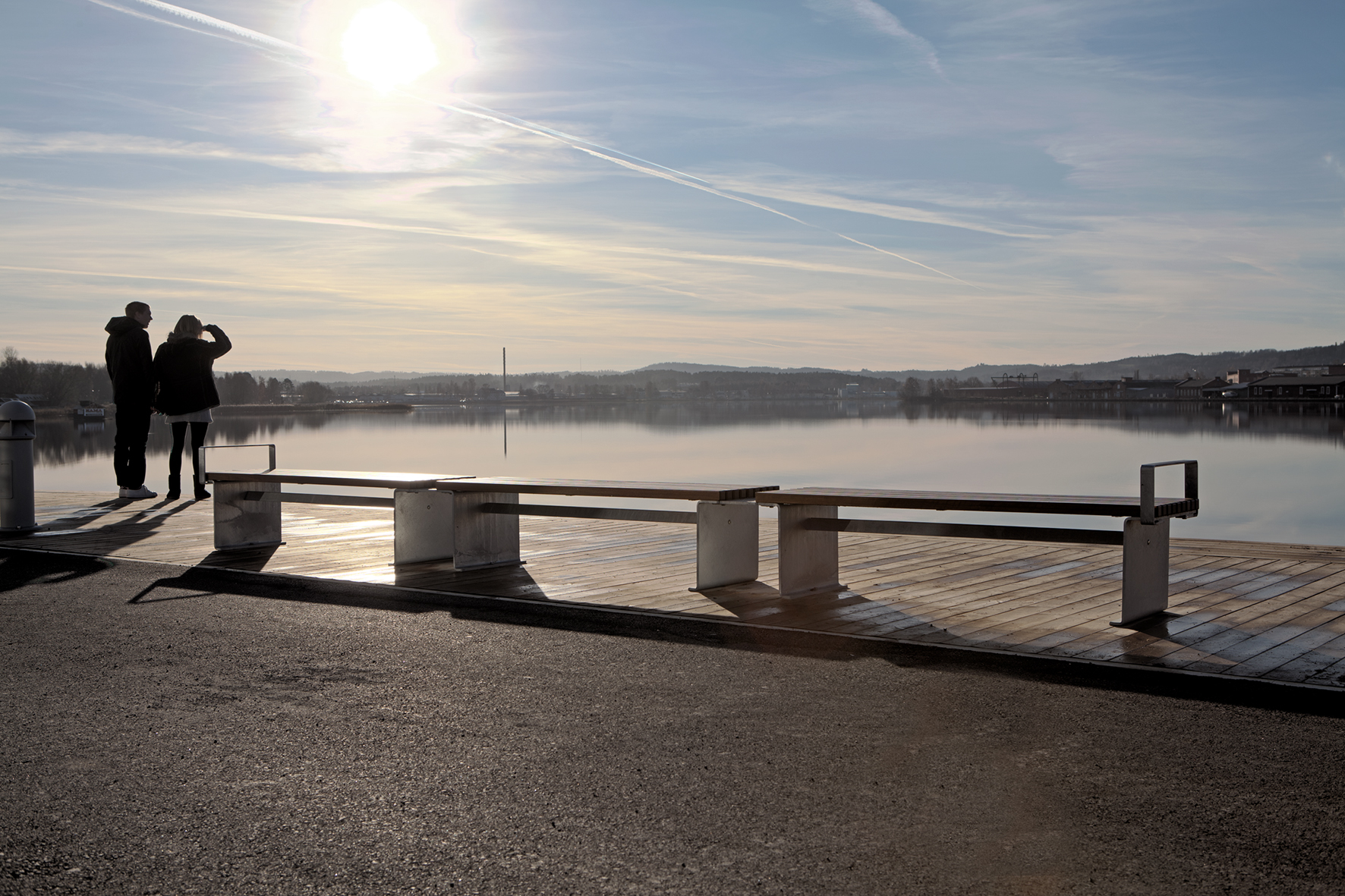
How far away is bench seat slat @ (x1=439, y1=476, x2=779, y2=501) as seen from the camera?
19.3 ft

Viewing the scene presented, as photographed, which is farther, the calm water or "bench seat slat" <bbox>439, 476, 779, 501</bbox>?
the calm water

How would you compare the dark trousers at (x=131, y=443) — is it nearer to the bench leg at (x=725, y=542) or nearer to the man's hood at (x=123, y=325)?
the man's hood at (x=123, y=325)

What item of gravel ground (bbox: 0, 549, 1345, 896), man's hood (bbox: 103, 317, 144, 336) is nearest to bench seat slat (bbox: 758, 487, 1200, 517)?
gravel ground (bbox: 0, 549, 1345, 896)

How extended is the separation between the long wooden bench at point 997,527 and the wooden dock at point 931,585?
178 millimetres

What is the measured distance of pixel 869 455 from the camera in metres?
35.8

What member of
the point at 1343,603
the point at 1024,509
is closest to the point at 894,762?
the point at 1024,509

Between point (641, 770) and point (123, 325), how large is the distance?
10089mm

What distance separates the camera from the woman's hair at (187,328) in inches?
439

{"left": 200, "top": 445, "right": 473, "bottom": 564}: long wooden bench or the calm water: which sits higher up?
{"left": 200, "top": 445, "right": 473, "bottom": 564}: long wooden bench

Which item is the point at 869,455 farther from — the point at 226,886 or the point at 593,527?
the point at 226,886

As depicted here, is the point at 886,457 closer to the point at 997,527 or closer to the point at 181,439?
the point at 181,439

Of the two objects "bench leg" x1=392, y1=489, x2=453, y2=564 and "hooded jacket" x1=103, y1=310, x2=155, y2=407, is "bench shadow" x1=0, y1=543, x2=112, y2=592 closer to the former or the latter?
"bench leg" x1=392, y1=489, x2=453, y2=564

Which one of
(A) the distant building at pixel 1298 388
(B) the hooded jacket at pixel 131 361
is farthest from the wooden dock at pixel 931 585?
(A) the distant building at pixel 1298 388

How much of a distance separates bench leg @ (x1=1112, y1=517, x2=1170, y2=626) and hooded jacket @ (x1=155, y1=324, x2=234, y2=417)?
9197 millimetres
